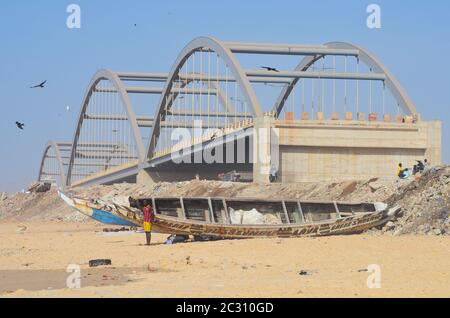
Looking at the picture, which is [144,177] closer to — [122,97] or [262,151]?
[122,97]

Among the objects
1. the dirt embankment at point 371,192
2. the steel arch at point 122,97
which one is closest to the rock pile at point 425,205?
the dirt embankment at point 371,192

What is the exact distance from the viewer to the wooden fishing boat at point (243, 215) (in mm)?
28938

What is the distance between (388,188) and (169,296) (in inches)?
935

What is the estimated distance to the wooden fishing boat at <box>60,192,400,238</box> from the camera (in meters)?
28.9

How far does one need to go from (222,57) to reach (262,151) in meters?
Answer: 12.2

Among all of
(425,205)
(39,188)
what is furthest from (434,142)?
(39,188)

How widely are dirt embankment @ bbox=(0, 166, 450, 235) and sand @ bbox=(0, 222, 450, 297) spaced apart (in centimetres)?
152

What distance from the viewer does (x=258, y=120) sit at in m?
53.7

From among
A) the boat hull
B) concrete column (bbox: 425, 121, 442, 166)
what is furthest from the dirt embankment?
concrete column (bbox: 425, 121, 442, 166)

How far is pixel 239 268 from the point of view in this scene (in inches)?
819

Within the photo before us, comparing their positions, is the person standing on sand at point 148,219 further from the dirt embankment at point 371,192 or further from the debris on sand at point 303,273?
the debris on sand at point 303,273

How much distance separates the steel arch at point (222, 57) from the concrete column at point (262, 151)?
7.10 ft

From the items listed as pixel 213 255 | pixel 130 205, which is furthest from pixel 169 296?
pixel 130 205
